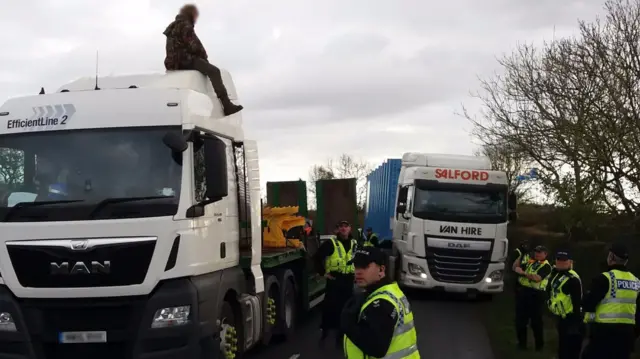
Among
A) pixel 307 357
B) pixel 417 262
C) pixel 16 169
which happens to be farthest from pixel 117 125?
pixel 417 262

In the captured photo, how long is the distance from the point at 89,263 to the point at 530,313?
20.8 ft

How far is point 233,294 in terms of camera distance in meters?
7.72

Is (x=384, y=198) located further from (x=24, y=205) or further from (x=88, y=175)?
(x=24, y=205)

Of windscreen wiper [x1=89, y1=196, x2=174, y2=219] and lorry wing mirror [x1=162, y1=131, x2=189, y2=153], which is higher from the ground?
lorry wing mirror [x1=162, y1=131, x2=189, y2=153]

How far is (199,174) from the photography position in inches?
260

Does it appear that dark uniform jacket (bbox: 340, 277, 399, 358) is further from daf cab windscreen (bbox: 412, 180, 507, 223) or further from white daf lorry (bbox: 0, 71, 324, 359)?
daf cab windscreen (bbox: 412, 180, 507, 223)

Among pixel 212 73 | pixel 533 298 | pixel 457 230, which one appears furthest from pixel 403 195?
pixel 212 73

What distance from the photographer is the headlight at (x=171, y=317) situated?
6234mm

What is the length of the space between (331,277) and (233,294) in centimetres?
261

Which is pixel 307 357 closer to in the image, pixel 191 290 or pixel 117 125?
pixel 191 290

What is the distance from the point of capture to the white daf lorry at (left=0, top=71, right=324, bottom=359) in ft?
20.2

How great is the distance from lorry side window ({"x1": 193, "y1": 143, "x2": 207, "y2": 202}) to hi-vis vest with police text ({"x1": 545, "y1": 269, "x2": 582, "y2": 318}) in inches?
159

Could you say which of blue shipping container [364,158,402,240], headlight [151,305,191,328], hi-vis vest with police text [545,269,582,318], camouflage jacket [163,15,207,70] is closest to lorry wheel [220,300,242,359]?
headlight [151,305,191,328]

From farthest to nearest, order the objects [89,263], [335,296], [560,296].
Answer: [335,296], [560,296], [89,263]
